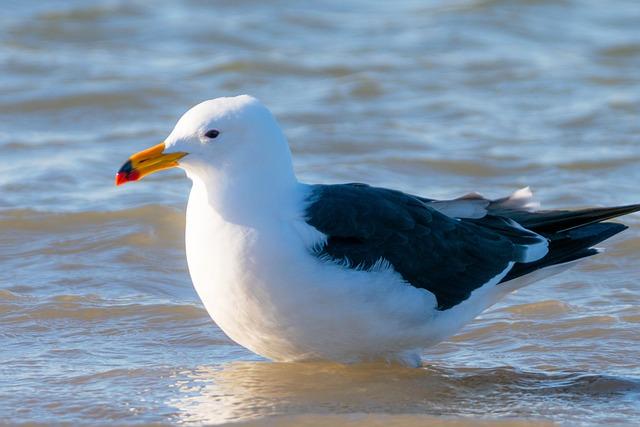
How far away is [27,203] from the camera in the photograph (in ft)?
30.3

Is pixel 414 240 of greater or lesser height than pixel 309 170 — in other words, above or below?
above

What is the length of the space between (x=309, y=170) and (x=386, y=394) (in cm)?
462

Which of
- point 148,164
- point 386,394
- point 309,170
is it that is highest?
point 148,164

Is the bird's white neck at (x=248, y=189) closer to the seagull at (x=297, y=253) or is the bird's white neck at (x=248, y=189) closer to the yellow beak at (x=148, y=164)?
the seagull at (x=297, y=253)

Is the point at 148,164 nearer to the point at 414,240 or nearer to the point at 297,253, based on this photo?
the point at 297,253

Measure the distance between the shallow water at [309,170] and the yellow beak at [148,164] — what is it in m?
1.04

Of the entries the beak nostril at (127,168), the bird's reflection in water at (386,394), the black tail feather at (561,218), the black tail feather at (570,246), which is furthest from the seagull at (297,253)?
the black tail feather at (561,218)

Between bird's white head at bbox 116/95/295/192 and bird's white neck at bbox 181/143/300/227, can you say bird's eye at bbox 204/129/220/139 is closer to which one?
bird's white head at bbox 116/95/295/192

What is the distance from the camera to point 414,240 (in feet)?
20.4

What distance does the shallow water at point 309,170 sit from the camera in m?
6.05

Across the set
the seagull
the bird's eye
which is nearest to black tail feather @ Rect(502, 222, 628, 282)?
the seagull

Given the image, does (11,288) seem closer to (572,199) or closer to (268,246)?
(268,246)

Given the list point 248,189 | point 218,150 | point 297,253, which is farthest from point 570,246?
point 218,150

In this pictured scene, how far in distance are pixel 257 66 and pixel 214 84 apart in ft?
2.58
